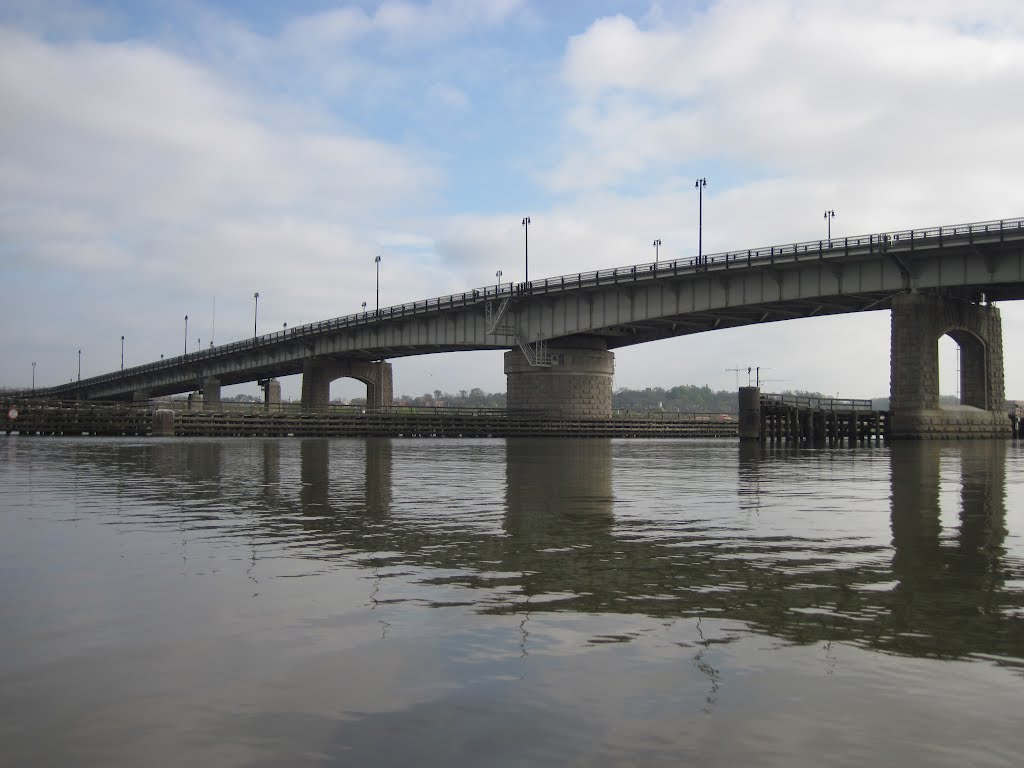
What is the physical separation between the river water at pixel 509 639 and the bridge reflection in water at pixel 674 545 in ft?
0.20

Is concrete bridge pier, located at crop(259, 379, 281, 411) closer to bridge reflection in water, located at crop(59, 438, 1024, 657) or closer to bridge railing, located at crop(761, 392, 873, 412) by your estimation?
bridge railing, located at crop(761, 392, 873, 412)

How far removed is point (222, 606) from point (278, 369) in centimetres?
12789

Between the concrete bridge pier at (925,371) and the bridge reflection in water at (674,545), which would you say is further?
the concrete bridge pier at (925,371)

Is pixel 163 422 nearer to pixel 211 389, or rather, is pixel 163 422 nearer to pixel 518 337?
pixel 518 337

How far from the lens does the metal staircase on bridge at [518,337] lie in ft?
287

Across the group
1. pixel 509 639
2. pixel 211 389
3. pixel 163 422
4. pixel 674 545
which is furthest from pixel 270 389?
pixel 509 639

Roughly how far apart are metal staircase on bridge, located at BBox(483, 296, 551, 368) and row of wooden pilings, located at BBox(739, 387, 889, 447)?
80.8 feet

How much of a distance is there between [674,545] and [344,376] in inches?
4196

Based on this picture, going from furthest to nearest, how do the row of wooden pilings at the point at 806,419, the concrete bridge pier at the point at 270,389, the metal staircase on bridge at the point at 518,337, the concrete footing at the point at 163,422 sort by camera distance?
the concrete bridge pier at the point at 270,389
the metal staircase on bridge at the point at 518,337
the concrete footing at the point at 163,422
the row of wooden pilings at the point at 806,419

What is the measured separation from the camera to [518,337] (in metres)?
88.3

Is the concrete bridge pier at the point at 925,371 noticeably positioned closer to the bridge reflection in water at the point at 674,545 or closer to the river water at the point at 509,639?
the bridge reflection in water at the point at 674,545

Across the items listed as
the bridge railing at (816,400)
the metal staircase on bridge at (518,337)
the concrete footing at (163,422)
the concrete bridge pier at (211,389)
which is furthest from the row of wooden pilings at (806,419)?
the concrete bridge pier at (211,389)

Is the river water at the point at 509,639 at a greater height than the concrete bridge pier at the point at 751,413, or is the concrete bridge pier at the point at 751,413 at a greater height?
the concrete bridge pier at the point at 751,413

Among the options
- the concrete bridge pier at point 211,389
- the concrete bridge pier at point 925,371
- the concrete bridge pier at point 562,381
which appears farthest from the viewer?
the concrete bridge pier at point 211,389
